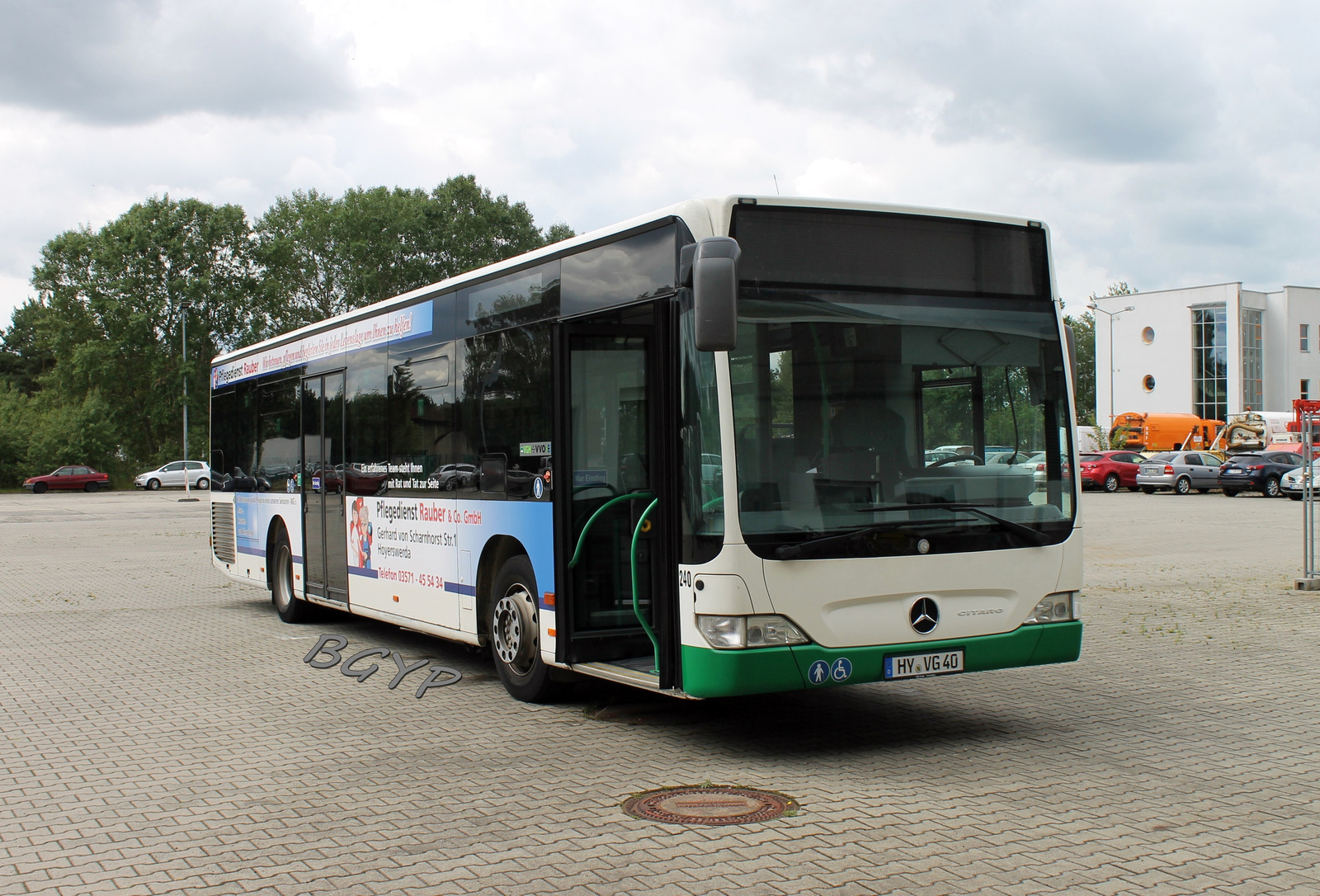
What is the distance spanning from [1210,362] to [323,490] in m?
76.5

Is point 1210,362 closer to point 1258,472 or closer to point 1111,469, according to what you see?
point 1111,469

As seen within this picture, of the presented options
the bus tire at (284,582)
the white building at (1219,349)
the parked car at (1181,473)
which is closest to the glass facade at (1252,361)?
the white building at (1219,349)

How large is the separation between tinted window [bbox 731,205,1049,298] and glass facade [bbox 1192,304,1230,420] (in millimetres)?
77378

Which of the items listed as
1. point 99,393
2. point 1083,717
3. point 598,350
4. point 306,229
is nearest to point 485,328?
point 598,350

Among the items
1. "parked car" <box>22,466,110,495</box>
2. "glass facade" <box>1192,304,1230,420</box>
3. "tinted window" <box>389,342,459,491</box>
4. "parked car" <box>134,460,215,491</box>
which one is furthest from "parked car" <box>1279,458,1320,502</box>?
"parked car" <box>22,466,110,495</box>

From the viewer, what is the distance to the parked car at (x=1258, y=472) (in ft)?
138

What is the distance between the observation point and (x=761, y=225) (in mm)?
6621

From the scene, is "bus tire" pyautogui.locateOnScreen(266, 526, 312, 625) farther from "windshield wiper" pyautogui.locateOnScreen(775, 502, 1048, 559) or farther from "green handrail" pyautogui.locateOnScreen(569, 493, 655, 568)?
"windshield wiper" pyautogui.locateOnScreen(775, 502, 1048, 559)

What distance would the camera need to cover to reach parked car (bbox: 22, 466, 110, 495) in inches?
2494

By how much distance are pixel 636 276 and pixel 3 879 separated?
424 cm

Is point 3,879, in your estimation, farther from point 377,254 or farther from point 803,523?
point 377,254

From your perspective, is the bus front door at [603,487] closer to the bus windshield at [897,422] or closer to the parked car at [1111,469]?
the bus windshield at [897,422]

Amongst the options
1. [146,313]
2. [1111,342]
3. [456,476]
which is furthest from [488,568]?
[1111,342]

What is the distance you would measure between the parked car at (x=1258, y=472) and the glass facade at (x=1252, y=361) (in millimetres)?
36846
